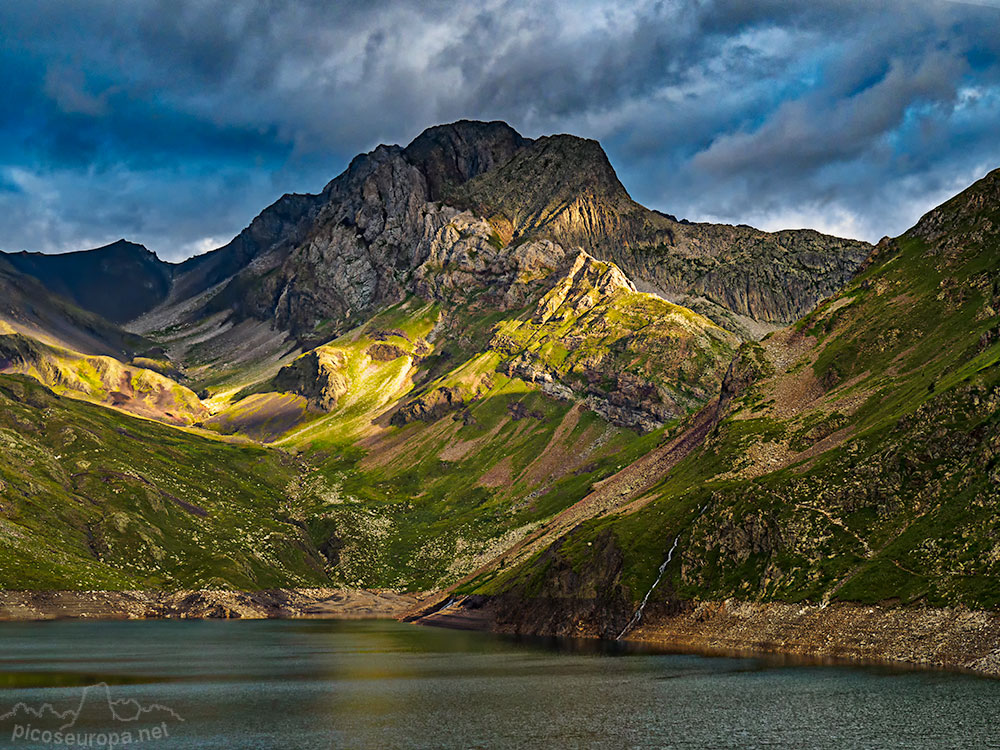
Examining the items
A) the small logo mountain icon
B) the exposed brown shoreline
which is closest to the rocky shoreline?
the exposed brown shoreline

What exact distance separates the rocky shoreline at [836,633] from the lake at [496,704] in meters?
9.44

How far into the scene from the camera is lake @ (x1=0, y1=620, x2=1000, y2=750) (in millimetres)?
80188

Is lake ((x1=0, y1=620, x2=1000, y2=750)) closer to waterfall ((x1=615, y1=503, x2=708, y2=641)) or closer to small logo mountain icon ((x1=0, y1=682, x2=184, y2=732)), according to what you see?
small logo mountain icon ((x1=0, y1=682, x2=184, y2=732))

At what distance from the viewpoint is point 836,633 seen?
13238 cm

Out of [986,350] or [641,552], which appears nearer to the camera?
[986,350]

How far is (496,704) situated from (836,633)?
63.3 m

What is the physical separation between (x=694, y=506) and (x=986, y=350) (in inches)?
2860

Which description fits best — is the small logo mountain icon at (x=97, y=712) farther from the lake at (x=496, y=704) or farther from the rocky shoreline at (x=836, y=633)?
the rocky shoreline at (x=836, y=633)

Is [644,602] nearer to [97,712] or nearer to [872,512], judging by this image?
[872,512]

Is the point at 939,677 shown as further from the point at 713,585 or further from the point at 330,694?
the point at 330,694

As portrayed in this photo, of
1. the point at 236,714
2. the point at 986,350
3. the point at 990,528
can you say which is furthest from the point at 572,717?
the point at 986,350

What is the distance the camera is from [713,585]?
170 m

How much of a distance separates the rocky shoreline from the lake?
9.44m

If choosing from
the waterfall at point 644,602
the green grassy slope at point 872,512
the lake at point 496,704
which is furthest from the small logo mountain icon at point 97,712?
the waterfall at point 644,602
